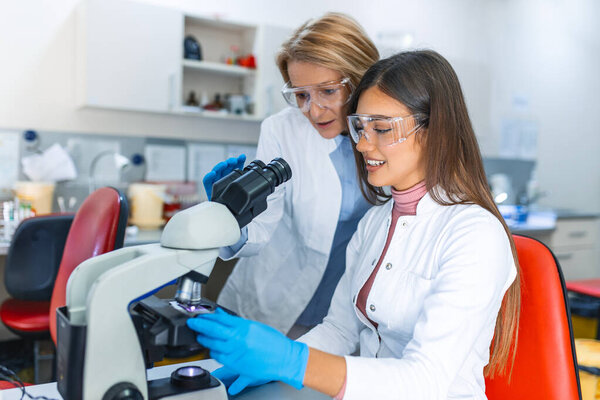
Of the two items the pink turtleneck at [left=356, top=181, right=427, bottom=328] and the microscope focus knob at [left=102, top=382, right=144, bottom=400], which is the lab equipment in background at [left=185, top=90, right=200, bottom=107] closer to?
the pink turtleneck at [left=356, top=181, right=427, bottom=328]

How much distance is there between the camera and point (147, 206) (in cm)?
290

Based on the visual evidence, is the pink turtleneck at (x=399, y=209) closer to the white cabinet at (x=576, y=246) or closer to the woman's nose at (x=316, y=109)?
the woman's nose at (x=316, y=109)

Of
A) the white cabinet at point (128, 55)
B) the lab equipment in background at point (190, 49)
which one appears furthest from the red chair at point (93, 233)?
the lab equipment in background at point (190, 49)

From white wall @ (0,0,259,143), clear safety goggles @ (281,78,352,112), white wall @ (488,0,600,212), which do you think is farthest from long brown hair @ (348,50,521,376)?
white wall @ (488,0,600,212)

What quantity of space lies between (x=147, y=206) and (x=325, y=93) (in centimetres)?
181

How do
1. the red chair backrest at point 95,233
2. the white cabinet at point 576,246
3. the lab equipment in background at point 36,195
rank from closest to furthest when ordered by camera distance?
1. the red chair backrest at point 95,233
2. the lab equipment in background at point 36,195
3. the white cabinet at point 576,246

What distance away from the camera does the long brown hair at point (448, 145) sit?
1.04 meters

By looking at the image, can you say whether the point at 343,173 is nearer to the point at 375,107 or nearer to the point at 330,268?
the point at 330,268

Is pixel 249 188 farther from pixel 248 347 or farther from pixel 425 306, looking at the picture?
pixel 425 306

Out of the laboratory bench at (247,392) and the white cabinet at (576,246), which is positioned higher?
the laboratory bench at (247,392)

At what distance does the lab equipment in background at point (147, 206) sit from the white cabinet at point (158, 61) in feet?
1.48

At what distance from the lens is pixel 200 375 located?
863 millimetres

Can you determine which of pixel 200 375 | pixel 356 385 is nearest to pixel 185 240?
pixel 200 375

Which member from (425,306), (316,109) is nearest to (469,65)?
(316,109)
